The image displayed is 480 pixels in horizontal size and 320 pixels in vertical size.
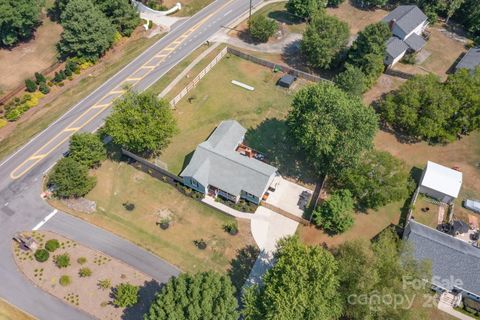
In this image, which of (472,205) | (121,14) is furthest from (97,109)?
(472,205)

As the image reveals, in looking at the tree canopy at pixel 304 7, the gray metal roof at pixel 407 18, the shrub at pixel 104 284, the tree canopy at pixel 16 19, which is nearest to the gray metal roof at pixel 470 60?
the gray metal roof at pixel 407 18

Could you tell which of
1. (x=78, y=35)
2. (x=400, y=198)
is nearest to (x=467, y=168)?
(x=400, y=198)

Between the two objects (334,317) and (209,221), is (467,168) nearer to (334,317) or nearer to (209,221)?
Result: (334,317)

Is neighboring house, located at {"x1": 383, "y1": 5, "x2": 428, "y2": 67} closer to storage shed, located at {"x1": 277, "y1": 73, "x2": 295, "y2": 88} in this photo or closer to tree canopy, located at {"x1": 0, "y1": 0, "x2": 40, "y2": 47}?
storage shed, located at {"x1": 277, "y1": 73, "x2": 295, "y2": 88}

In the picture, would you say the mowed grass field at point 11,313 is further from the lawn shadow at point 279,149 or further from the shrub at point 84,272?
the lawn shadow at point 279,149

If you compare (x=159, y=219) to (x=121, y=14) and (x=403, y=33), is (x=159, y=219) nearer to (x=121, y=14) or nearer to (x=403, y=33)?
(x=121, y=14)

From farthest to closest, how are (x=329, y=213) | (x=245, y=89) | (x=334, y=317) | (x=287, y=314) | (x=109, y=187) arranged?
(x=245, y=89), (x=109, y=187), (x=329, y=213), (x=334, y=317), (x=287, y=314)
